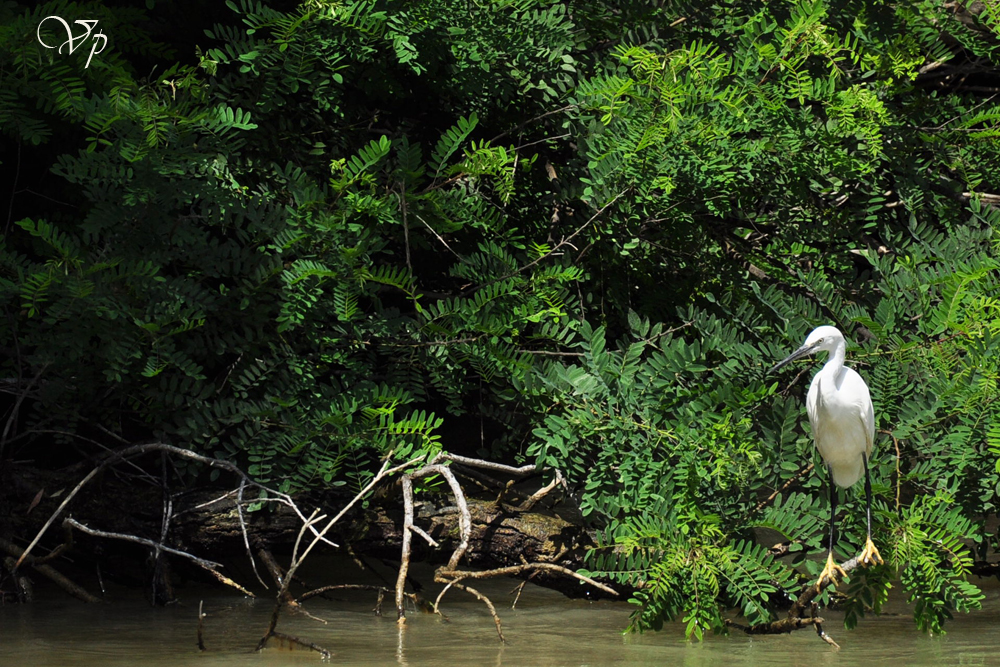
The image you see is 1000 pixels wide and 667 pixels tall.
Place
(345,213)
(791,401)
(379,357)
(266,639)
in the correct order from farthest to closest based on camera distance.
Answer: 1. (379,357)
2. (345,213)
3. (791,401)
4. (266,639)

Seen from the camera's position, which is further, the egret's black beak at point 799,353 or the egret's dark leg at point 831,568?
the egret's black beak at point 799,353

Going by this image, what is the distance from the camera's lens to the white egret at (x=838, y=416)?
392 centimetres

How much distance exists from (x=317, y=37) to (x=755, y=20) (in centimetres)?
193

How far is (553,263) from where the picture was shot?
4988mm

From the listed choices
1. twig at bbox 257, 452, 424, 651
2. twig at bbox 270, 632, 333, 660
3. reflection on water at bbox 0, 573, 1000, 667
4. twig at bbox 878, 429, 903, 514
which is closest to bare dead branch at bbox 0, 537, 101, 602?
reflection on water at bbox 0, 573, 1000, 667

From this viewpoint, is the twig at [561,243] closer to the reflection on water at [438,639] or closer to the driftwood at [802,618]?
the reflection on water at [438,639]

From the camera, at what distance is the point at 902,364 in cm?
420

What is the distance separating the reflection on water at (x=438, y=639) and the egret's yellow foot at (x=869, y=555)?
0.35m

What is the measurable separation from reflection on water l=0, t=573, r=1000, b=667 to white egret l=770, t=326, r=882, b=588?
0.44m

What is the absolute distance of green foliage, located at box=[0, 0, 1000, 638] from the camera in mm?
3961

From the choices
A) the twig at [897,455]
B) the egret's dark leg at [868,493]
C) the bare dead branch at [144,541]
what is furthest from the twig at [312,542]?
the twig at [897,455]

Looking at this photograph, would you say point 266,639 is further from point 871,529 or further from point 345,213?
point 871,529

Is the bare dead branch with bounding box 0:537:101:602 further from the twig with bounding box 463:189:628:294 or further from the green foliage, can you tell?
the twig with bounding box 463:189:628:294

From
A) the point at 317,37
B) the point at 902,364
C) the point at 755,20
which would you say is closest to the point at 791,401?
the point at 902,364
